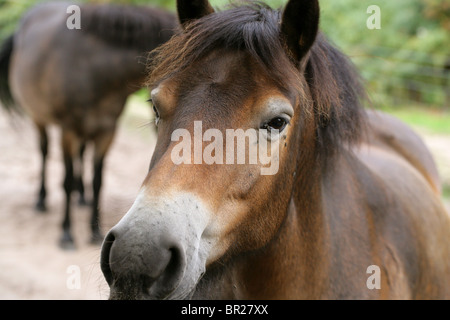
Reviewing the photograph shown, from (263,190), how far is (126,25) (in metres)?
4.23

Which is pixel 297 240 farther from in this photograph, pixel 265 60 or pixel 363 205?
pixel 265 60

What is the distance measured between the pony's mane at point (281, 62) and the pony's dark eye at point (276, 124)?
5.2 inches

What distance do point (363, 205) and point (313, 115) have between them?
0.63 m

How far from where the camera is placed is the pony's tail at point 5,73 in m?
7.00

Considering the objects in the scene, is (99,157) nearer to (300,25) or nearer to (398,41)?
(300,25)

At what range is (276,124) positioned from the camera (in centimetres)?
178

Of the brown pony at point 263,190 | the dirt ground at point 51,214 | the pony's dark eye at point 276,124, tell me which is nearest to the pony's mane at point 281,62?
the brown pony at point 263,190

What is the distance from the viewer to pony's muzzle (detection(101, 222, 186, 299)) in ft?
4.66

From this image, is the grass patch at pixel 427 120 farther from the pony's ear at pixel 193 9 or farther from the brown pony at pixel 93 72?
the pony's ear at pixel 193 9

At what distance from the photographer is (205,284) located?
1886 millimetres

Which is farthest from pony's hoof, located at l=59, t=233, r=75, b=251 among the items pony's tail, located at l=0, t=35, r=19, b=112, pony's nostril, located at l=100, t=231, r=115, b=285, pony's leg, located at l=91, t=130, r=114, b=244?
pony's nostril, located at l=100, t=231, r=115, b=285
